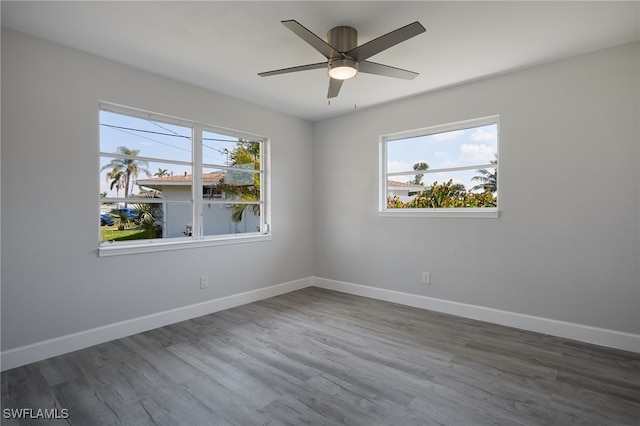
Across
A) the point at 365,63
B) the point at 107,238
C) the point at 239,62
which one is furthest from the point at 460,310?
the point at 107,238

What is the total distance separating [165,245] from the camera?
10.9 feet

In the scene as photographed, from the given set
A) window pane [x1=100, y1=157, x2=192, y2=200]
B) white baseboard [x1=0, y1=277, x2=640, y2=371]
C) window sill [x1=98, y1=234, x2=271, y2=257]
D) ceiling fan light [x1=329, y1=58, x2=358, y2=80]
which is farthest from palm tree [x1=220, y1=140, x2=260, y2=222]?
ceiling fan light [x1=329, y1=58, x2=358, y2=80]

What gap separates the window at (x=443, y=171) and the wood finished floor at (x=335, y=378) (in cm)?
135

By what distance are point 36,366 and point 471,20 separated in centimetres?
414

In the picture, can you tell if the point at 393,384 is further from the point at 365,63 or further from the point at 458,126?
the point at 458,126

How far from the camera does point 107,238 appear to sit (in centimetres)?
301

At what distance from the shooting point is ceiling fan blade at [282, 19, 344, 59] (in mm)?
1891

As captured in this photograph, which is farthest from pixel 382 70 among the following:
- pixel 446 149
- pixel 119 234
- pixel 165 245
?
pixel 119 234

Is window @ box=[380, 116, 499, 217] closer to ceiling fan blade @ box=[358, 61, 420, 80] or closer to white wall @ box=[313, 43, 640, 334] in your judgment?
white wall @ box=[313, 43, 640, 334]

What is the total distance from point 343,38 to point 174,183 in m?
2.30

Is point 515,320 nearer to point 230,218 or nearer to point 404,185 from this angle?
point 404,185

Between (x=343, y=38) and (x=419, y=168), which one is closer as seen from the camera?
(x=343, y=38)

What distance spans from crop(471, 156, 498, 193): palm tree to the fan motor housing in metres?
2.04

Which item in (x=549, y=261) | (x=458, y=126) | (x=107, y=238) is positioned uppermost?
(x=458, y=126)
